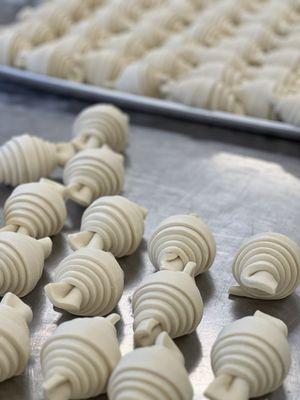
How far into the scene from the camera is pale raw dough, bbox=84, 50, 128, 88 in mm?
1975

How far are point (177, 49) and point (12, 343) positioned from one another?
51.5 inches

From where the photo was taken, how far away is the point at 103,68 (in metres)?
1.98

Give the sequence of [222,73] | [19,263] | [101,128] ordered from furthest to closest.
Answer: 1. [222,73]
2. [101,128]
3. [19,263]

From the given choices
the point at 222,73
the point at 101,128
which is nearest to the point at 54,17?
the point at 222,73

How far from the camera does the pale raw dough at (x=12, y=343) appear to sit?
38.7 inches

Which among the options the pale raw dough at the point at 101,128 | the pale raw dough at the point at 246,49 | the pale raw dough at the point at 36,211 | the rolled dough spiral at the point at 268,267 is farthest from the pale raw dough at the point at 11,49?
the rolled dough spiral at the point at 268,267

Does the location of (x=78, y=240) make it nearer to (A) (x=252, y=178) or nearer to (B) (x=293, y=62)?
(A) (x=252, y=178)

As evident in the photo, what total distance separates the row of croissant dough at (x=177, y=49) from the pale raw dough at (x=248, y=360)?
830 mm

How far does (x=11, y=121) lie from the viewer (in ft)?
6.17

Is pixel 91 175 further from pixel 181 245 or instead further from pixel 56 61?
pixel 56 61

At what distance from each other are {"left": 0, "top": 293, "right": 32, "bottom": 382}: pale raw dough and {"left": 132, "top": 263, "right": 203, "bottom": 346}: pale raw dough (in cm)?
16

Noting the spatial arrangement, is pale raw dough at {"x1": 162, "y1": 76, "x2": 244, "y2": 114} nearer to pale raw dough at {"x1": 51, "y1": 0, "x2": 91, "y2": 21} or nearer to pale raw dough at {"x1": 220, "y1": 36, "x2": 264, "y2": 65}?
pale raw dough at {"x1": 220, "y1": 36, "x2": 264, "y2": 65}

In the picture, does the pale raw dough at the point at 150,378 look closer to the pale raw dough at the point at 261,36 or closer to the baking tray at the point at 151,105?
the baking tray at the point at 151,105

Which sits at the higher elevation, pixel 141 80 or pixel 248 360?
pixel 248 360
